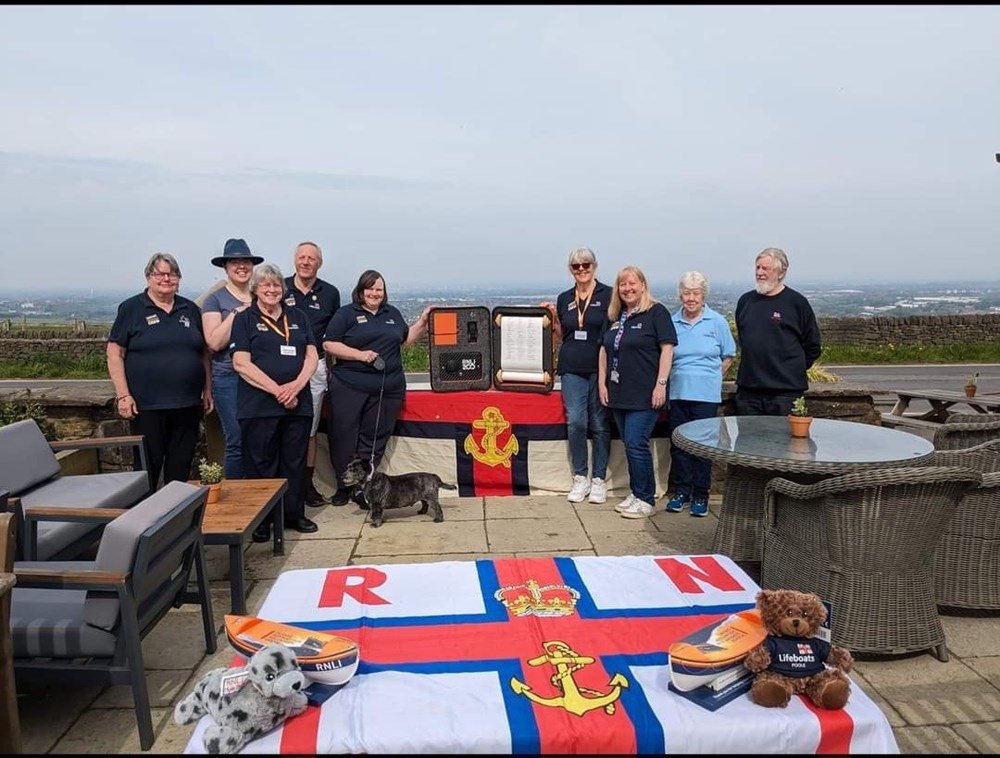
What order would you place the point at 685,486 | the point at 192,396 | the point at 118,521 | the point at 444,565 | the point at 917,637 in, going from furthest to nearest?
1. the point at 685,486
2. the point at 192,396
3. the point at 444,565
4. the point at 917,637
5. the point at 118,521

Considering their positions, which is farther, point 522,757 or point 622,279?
point 622,279

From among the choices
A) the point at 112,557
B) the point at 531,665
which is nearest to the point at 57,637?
the point at 112,557

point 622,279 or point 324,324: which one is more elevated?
point 622,279

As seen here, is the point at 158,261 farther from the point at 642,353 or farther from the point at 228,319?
the point at 642,353

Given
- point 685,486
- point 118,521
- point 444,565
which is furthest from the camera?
point 685,486

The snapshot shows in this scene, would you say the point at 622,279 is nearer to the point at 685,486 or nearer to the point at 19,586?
the point at 685,486

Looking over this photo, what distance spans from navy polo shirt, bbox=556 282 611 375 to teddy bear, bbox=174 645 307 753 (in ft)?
11.0

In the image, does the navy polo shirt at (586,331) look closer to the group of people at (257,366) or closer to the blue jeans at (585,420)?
the blue jeans at (585,420)

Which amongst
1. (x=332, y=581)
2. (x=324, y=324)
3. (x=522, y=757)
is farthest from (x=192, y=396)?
(x=522, y=757)

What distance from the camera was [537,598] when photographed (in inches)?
117

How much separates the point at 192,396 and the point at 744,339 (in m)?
3.56

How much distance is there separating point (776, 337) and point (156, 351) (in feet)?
12.6

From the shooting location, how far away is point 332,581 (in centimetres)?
313

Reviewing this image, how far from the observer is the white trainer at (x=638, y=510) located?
491 cm
